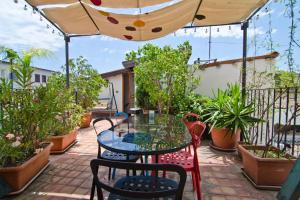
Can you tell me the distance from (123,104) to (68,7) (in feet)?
20.8

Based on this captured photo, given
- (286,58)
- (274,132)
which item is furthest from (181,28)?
(274,132)

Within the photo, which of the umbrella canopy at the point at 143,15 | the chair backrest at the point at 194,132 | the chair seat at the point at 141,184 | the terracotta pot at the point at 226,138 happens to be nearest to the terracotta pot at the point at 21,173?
the chair seat at the point at 141,184

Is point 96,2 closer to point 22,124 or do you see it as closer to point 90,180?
point 22,124

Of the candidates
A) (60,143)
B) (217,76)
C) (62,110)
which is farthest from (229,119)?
(217,76)

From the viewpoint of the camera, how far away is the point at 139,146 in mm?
1660

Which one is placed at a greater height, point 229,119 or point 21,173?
point 229,119

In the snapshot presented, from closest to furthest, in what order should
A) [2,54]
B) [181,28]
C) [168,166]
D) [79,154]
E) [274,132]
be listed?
1. [168,166]
2. [2,54]
3. [274,132]
4. [79,154]
5. [181,28]

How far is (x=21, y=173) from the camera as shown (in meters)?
2.20

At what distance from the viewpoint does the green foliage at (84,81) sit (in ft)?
19.8

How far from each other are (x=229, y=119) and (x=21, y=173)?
3.01 metres

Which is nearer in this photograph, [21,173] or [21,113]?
[21,173]

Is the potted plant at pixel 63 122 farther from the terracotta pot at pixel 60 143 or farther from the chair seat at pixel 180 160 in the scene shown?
the chair seat at pixel 180 160

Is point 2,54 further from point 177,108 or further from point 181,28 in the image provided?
point 177,108

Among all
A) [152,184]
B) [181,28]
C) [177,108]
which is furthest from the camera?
[177,108]
